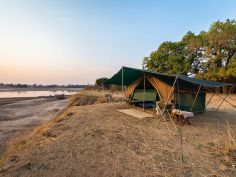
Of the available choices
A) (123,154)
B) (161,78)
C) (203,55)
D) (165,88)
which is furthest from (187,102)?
(203,55)

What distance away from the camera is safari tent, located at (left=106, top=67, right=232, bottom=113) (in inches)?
395

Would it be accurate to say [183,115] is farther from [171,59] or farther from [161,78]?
[171,59]

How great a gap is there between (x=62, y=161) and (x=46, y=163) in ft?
1.12

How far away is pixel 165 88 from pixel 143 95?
2639mm

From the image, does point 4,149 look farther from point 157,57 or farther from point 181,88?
point 157,57

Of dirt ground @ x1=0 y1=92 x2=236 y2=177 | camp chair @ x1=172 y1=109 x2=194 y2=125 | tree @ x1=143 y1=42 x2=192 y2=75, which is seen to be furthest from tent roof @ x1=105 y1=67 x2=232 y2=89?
tree @ x1=143 y1=42 x2=192 y2=75

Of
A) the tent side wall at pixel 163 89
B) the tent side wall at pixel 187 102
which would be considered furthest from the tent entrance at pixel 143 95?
the tent side wall at pixel 187 102

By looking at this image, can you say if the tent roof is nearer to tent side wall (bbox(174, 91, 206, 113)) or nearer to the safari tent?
the safari tent

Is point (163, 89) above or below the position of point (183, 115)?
above

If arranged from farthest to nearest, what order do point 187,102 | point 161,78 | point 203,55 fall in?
point 203,55 → point 187,102 → point 161,78

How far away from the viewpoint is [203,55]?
87.2 ft

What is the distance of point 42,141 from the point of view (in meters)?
6.02

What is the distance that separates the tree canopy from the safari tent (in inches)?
490

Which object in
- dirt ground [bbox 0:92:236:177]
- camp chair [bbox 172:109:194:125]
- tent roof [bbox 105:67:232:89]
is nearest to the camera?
dirt ground [bbox 0:92:236:177]
